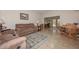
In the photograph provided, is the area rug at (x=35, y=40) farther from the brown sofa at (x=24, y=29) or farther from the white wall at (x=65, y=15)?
the white wall at (x=65, y=15)

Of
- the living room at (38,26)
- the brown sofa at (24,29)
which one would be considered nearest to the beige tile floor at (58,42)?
the living room at (38,26)

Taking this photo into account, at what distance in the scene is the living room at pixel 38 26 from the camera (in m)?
2.86

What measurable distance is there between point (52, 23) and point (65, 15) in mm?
247

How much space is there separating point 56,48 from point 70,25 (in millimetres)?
437

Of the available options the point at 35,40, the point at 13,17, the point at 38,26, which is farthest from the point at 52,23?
the point at 13,17

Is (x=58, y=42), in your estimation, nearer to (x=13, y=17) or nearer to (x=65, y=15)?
(x=65, y=15)

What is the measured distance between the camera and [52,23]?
292 centimetres

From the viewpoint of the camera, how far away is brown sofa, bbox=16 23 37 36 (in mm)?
2889

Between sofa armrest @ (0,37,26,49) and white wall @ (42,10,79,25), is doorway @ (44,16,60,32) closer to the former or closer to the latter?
white wall @ (42,10,79,25)

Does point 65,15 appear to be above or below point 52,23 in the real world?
above

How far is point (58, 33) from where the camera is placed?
2.90m

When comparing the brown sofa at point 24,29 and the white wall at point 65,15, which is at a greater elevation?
the white wall at point 65,15
